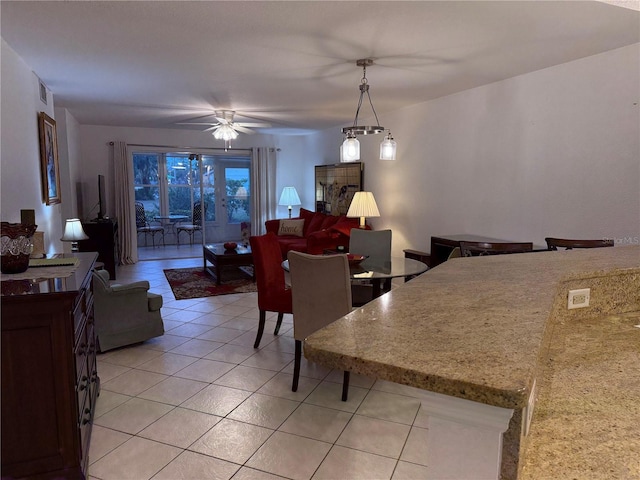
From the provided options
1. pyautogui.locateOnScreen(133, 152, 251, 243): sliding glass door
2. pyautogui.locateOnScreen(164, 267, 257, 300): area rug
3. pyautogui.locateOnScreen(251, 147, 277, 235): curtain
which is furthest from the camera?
pyautogui.locateOnScreen(133, 152, 251, 243): sliding glass door

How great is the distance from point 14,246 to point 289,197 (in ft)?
20.2

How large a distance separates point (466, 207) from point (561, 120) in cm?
132

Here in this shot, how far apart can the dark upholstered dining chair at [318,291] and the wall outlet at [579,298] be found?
132 cm

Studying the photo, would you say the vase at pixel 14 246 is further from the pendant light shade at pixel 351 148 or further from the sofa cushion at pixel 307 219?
the sofa cushion at pixel 307 219

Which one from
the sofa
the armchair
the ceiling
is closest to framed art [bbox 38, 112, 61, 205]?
the ceiling

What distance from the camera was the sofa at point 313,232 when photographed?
5766 millimetres

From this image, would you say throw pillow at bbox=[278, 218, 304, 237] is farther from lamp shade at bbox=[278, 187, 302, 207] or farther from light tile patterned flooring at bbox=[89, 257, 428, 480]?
light tile patterned flooring at bbox=[89, 257, 428, 480]

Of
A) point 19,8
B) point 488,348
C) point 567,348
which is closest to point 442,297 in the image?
point 488,348

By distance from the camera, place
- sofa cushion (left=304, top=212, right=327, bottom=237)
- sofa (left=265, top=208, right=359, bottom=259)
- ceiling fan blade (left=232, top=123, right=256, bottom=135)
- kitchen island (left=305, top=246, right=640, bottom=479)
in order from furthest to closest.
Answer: sofa cushion (left=304, top=212, right=327, bottom=237), ceiling fan blade (left=232, top=123, right=256, bottom=135), sofa (left=265, top=208, right=359, bottom=259), kitchen island (left=305, top=246, right=640, bottom=479)

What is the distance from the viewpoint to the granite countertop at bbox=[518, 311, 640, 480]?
31.0 inches

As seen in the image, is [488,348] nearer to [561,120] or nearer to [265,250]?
[265,250]

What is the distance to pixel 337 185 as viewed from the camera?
7102 millimetres

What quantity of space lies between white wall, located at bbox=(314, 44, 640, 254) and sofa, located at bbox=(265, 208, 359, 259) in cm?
84

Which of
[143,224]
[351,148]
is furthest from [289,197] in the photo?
[351,148]
